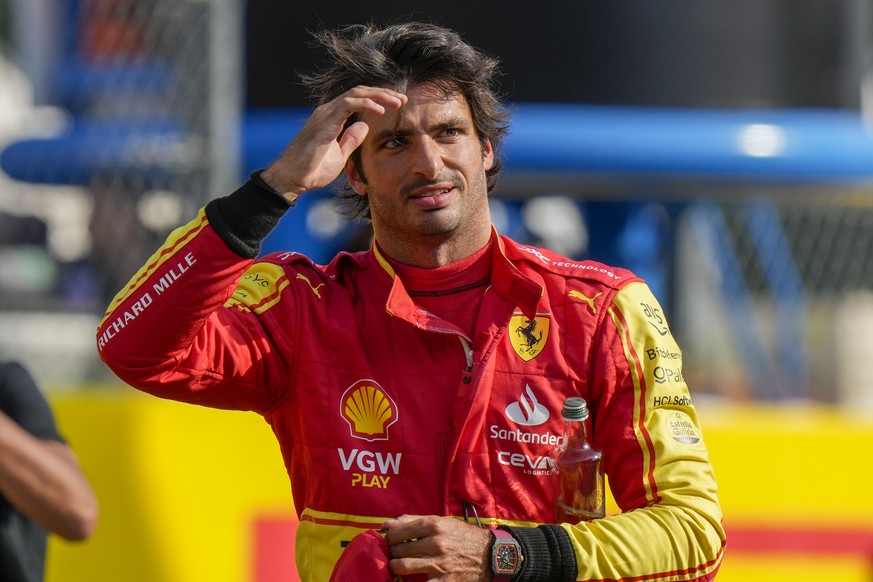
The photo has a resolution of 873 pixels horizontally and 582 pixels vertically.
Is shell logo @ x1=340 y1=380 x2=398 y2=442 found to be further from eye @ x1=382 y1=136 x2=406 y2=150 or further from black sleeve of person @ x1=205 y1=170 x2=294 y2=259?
eye @ x1=382 y1=136 x2=406 y2=150

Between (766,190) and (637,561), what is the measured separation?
414cm

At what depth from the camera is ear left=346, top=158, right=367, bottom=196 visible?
3000mm

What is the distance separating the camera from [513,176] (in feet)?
20.4

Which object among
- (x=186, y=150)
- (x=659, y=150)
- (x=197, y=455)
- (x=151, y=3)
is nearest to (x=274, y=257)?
(x=197, y=455)

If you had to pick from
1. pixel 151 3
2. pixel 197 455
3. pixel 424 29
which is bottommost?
pixel 197 455

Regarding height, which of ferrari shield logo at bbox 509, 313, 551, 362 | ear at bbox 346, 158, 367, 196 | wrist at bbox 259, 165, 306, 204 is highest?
ear at bbox 346, 158, 367, 196

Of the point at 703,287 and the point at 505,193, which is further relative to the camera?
the point at 703,287

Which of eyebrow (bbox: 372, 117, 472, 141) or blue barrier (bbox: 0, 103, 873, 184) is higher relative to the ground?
blue barrier (bbox: 0, 103, 873, 184)

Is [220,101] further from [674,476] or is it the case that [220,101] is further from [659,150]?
[674,476]

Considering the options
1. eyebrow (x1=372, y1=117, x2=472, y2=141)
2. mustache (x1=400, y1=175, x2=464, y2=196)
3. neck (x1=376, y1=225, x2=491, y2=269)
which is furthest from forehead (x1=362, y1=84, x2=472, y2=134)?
neck (x1=376, y1=225, x2=491, y2=269)

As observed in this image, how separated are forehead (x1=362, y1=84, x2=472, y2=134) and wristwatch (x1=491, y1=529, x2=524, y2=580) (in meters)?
0.89

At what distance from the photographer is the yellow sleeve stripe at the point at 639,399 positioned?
263cm

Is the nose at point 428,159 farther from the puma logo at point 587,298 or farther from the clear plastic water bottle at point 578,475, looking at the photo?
the clear plastic water bottle at point 578,475

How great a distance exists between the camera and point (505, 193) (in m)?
6.64
